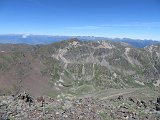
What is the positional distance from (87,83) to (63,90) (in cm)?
3176

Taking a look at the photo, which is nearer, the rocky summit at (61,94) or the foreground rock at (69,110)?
the foreground rock at (69,110)

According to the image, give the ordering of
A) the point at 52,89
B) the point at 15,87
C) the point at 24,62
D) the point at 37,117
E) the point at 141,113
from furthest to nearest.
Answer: the point at 24,62 → the point at 52,89 → the point at 15,87 → the point at 141,113 → the point at 37,117

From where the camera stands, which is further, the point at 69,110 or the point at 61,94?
the point at 61,94

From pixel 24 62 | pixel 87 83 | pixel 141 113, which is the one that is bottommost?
pixel 87 83

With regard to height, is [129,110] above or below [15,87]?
above

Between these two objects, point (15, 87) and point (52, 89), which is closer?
point (15, 87)

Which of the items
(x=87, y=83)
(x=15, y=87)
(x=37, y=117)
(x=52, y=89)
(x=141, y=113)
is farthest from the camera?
(x=87, y=83)

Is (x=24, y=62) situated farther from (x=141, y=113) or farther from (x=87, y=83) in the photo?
(x=141, y=113)

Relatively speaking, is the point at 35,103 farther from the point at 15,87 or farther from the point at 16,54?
the point at 16,54

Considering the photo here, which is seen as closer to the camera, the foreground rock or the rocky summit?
the foreground rock

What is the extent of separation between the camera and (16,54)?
576 feet

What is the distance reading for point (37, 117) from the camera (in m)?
26.4

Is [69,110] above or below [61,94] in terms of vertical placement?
above

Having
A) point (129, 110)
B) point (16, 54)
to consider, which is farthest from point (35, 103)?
point (16, 54)
